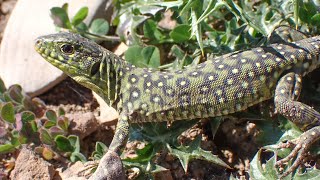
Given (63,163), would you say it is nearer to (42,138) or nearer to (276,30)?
(42,138)

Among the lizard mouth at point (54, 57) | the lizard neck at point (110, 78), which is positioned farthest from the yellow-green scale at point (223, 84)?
the lizard mouth at point (54, 57)

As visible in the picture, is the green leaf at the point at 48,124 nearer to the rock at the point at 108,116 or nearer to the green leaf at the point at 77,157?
the green leaf at the point at 77,157

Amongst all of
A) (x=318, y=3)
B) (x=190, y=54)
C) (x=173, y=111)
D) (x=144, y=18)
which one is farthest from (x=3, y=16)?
(x=318, y=3)

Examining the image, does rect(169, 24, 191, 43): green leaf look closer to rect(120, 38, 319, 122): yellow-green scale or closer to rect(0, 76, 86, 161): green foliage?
rect(120, 38, 319, 122): yellow-green scale

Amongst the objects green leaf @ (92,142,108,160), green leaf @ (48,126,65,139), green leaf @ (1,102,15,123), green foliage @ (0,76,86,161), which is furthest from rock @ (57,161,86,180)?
green leaf @ (1,102,15,123)

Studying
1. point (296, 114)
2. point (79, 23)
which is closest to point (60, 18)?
point (79, 23)
